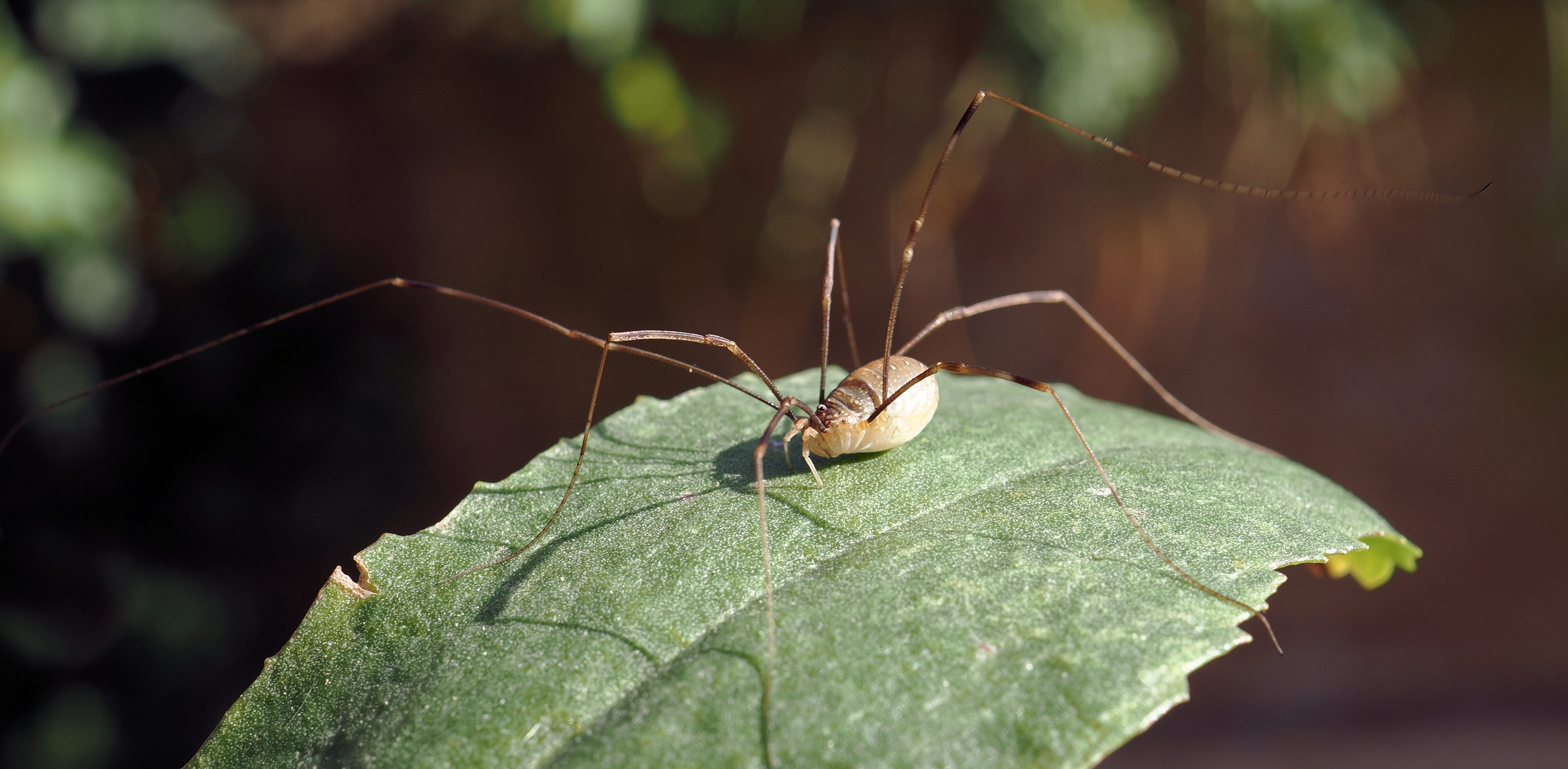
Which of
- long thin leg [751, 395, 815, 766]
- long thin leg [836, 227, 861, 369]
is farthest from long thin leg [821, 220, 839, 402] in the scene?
long thin leg [751, 395, 815, 766]

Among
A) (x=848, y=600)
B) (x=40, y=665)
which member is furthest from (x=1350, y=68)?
(x=40, y=665)

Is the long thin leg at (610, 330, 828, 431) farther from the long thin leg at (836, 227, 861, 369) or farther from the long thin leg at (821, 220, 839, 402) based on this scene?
the long thin leg at (836, 227, 861, 369)

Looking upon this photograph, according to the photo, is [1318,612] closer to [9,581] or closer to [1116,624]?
[1116,624]

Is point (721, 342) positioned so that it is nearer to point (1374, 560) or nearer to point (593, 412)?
point (593, 412)

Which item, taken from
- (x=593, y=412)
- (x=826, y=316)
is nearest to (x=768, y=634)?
(x=593, y=412)

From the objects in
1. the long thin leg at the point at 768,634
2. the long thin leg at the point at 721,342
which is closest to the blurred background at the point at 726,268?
the long thin leg at the point at 721,342
